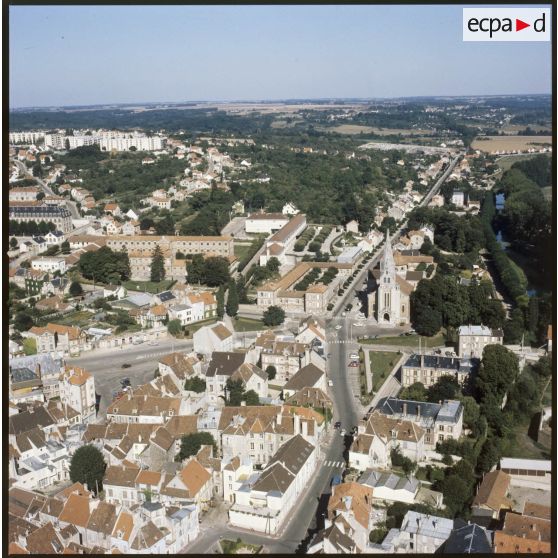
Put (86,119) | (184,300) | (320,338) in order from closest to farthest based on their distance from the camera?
(320,338) → (184,300) → (86,119)

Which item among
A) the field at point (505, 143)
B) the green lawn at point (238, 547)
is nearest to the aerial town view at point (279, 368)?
the green lawn at point (238, 547)

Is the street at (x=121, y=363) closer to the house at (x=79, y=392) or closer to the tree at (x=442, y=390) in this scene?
the house at (x=79, y=392)

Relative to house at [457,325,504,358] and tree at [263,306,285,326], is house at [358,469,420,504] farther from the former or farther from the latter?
tree at [263,306,285,326]

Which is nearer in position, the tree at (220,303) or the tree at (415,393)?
the tree at (415,393)

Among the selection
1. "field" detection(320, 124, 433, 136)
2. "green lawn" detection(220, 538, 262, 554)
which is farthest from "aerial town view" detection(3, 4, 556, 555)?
"field" detection(320, 124, 433, 136)

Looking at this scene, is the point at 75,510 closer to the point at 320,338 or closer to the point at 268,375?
the point at 268,375

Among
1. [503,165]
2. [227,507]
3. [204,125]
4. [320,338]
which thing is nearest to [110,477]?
[227,507]
